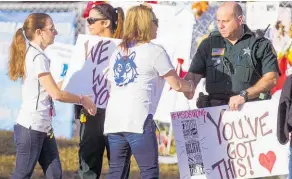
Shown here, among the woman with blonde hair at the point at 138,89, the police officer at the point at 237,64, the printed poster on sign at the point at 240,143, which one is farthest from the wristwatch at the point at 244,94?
the woman with blonde hair at the point at 138,89

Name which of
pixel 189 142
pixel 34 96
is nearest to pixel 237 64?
pixel 189 142

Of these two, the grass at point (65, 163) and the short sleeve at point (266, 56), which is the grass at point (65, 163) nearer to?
the grass at point (65, 163)

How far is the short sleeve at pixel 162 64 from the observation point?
600 cm

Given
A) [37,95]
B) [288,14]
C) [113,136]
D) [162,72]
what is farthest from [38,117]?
[288,14]

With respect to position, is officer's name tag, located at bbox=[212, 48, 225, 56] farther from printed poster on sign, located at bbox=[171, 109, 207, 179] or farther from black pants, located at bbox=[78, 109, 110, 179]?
black pants, located at bbox=[78, 109, 110, 179]

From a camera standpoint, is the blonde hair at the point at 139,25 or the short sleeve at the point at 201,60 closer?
the blonde hair at the point at 139,25

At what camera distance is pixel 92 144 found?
715 centimetres

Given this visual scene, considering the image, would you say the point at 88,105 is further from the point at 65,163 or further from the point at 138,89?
the point at 65,163

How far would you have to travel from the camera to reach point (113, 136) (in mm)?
6156

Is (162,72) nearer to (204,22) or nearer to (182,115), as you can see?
(182,115)

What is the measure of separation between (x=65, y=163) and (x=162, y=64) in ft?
14.2

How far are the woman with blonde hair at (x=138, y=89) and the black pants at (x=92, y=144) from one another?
3.06 ft

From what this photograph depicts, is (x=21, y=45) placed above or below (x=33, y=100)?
above

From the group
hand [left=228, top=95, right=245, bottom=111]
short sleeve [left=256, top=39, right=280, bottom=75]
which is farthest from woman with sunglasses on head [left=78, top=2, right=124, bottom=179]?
short sleeve [left=256, top=39, right=280, bottom=75]
